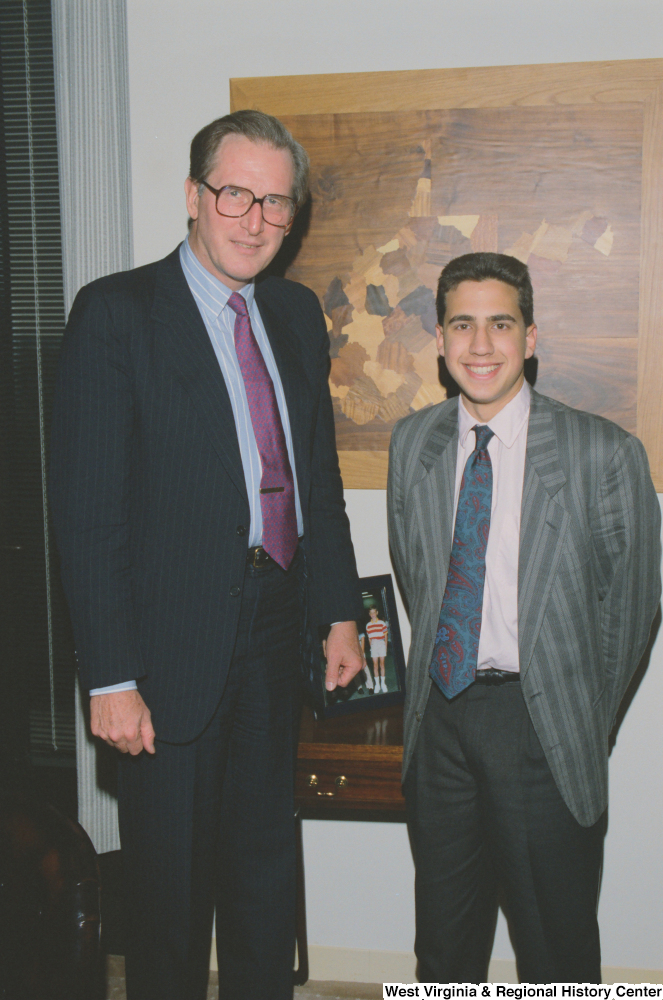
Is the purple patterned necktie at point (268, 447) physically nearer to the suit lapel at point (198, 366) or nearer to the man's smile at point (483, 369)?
the suit lapel at point (198, 366)

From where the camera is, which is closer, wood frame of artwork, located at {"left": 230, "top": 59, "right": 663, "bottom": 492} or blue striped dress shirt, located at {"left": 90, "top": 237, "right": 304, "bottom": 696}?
blue striped dress shirt, located at {"left": 90, "top": 237, "right": 304, "bottom": 696}

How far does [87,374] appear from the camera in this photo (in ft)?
4.90

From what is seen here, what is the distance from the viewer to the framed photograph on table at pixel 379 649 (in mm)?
2076

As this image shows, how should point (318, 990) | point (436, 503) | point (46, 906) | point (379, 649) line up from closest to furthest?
1. point (46, 906)
2. point (436, 503)
3. point (379, 649)
4. point (318, 990)

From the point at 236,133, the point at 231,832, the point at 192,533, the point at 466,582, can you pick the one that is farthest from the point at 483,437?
the point at 231,832

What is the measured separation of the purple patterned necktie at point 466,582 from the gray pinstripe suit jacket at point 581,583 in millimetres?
39

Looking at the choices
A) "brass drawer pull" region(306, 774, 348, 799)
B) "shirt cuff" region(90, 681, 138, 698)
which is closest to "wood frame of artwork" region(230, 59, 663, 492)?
"brass drawer pull" region(306, 774, 348, 799)

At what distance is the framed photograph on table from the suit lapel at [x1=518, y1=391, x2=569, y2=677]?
57 cm

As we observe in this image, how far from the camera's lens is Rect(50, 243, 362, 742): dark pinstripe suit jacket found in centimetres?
149

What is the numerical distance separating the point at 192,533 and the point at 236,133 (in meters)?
0.80

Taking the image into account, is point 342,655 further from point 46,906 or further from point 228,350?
point 46,906

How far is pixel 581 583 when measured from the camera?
162 centimetres

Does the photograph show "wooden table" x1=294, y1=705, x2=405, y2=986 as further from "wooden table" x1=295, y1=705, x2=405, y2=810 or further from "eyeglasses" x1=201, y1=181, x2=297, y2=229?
"eyeglasses" x1=201, y1=181, x2=297, y2=229

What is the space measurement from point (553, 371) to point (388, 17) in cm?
100
